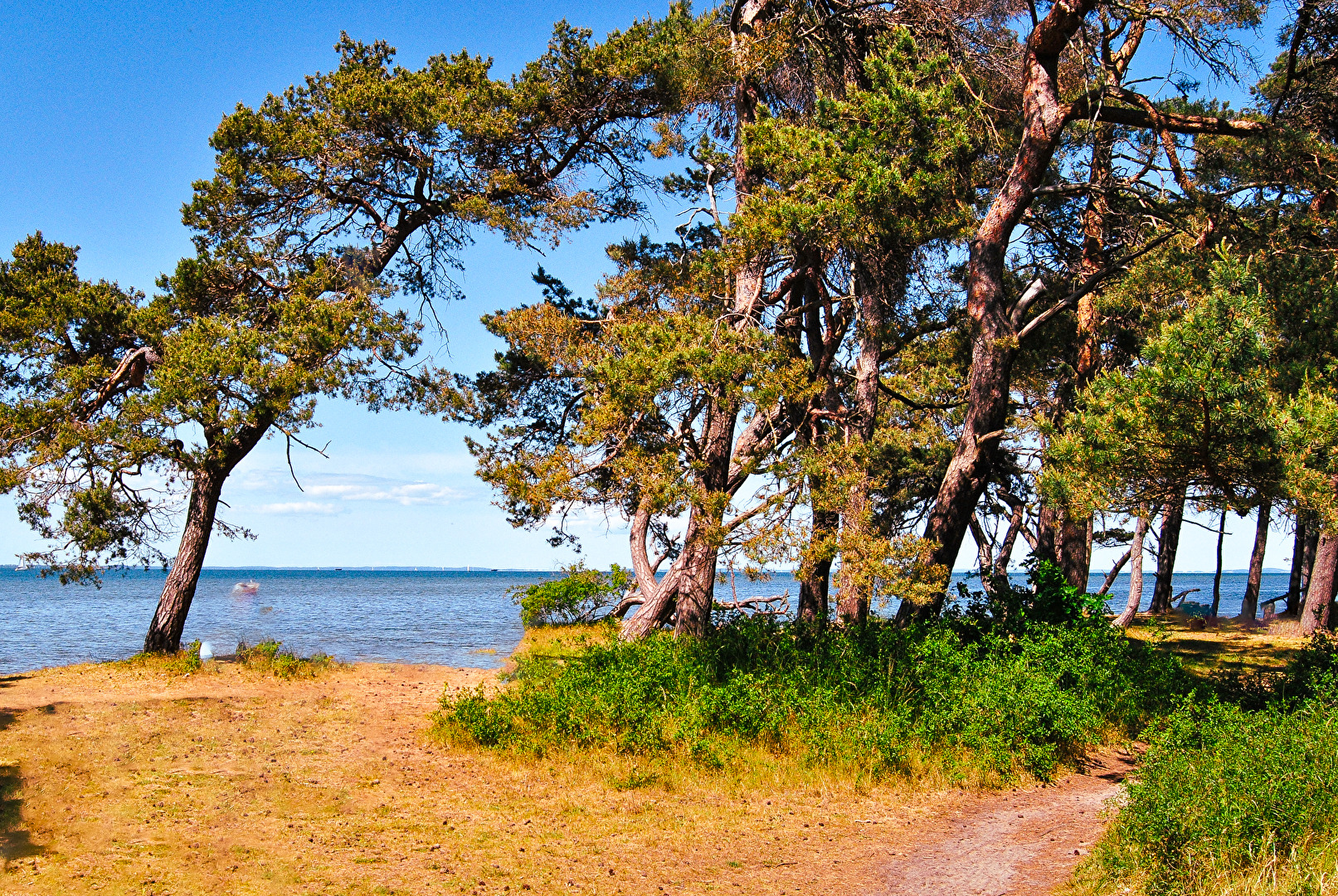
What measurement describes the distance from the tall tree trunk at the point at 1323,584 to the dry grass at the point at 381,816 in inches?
587

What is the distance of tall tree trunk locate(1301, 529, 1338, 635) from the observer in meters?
17.7

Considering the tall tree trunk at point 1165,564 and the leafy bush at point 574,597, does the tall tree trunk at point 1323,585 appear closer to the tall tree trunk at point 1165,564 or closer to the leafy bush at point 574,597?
the tall tree trunk at point 1165,564

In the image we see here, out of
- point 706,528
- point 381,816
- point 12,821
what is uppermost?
point 706,528

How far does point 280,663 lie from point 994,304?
11992 millimetres

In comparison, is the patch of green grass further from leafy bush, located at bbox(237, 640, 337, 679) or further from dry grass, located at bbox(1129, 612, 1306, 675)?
dry grass, located at bbox(1129, 612, 1306, 675)

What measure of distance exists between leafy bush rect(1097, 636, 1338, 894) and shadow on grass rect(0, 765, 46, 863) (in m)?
7.25

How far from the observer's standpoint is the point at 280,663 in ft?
44.4

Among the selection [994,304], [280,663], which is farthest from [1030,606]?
[280,663]

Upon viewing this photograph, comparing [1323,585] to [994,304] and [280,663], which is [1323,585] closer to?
[994,304]

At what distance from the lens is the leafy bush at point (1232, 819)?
15.8ft

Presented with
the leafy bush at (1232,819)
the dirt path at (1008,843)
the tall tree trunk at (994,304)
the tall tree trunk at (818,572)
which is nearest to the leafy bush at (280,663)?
the tall tree trunk at (818,572)

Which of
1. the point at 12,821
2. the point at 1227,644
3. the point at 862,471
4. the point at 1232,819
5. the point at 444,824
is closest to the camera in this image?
the point at 1232,819

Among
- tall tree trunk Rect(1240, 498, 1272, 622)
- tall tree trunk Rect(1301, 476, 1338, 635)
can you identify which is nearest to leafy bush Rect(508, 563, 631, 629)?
tall tree trunk Rect(1301, 476, 1338, 635)

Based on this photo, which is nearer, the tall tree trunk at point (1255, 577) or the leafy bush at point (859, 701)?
the leafy bush at point (859, 701)
